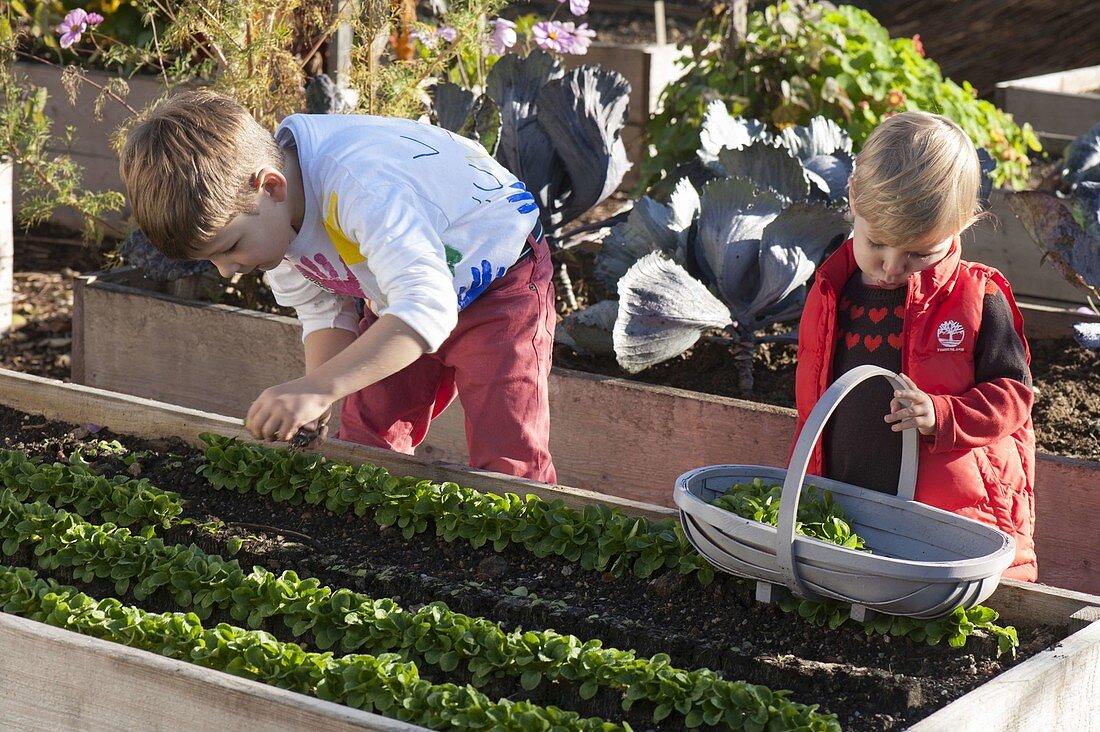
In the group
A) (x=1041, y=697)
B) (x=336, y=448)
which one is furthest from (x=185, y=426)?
(x=1041, y=697)

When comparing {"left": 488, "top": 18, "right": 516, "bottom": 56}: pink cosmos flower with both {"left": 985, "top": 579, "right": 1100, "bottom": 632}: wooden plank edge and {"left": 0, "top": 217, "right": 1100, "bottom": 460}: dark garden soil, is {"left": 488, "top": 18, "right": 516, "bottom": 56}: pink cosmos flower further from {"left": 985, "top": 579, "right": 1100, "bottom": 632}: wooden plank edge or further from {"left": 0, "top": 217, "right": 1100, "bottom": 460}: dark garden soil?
{"left": 985, "top": 579, "right": 1100, "bottom": 632}: wooden plank edge

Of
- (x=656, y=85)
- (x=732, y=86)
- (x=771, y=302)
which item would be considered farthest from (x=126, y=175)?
(x=656, y=85)

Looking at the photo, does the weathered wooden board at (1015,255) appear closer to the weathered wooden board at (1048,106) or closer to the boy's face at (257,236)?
the weathered wooden board at (1048,106)

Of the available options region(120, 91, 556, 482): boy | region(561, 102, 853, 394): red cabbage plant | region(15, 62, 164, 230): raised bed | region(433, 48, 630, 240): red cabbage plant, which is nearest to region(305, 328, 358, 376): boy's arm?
region(120, 91, 556, 482): boy

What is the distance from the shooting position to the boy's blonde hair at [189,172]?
2084mm

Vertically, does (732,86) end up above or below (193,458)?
above

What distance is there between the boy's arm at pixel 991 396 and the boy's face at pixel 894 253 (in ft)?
0.54

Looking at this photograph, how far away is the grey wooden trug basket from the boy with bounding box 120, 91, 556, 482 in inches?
21.9

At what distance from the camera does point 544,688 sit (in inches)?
76.5

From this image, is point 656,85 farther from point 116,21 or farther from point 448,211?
point 448,211

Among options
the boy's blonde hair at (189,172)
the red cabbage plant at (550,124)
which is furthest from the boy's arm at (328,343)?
the red cabbage plant at (550,124)

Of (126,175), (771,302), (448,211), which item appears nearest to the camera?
(126,175)

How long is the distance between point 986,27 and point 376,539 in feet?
23.2

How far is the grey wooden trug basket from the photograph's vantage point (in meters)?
1.89
